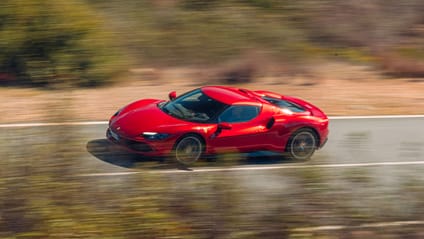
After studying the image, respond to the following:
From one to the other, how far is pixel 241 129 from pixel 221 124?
34 centimetres

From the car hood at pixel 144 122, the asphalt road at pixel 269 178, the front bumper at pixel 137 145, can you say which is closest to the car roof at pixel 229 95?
the car hood at pixel 144 122

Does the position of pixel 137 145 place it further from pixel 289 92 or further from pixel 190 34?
pixel 190 34

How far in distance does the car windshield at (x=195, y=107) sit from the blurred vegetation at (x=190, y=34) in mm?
3044

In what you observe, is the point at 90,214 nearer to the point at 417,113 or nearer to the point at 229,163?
the point at 229,163

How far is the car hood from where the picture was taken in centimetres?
1257

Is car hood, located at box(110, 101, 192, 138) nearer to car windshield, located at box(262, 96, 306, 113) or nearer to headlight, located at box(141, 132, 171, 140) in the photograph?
headlight, located at box(141, 132, 171, 140)

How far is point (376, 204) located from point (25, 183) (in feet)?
9.37

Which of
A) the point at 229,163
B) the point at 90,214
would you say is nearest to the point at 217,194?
the point at 229,163

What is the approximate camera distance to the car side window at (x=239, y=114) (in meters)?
13.1

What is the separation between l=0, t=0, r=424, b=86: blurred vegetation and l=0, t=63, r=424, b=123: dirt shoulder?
569mm

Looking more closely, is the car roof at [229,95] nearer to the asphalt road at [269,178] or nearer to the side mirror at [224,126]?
the side mirror at [224,126]

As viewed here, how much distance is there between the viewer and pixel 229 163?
681 centimetres

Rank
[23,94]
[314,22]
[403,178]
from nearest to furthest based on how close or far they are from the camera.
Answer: [403,178], [23,94], [314,22]

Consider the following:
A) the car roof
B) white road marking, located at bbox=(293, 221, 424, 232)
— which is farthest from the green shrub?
white road marking, located at bbox=(293, 221, 424, 232)
